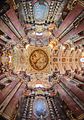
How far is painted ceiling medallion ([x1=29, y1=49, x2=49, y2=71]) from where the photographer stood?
1468 inches

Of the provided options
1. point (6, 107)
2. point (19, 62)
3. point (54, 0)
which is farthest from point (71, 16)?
point (19, 62)

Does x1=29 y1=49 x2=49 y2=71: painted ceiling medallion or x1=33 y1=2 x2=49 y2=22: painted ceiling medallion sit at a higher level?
x1=33 y1=2 x2=49 y2=22: painted ceiling medallion

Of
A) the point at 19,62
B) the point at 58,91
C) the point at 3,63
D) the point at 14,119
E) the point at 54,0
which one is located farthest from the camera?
the point at 19,62

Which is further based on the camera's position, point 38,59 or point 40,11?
point 38,59

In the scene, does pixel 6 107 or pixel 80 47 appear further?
pixel 80 47

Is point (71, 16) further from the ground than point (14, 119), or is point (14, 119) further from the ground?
point (71, 16)

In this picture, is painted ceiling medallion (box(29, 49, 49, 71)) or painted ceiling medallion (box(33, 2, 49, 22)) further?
painted ceiling medallion (box(29, 49, 49, 71))

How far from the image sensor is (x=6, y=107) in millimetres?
21406

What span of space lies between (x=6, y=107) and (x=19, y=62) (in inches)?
443

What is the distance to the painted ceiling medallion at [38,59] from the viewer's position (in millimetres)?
37281

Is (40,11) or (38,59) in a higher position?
(40,11)

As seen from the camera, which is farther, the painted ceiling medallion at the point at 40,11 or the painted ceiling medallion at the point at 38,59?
the painted ceiling medallion at the point at 38,59

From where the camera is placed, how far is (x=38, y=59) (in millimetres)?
38375

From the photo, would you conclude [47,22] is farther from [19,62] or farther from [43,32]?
[19,62]
